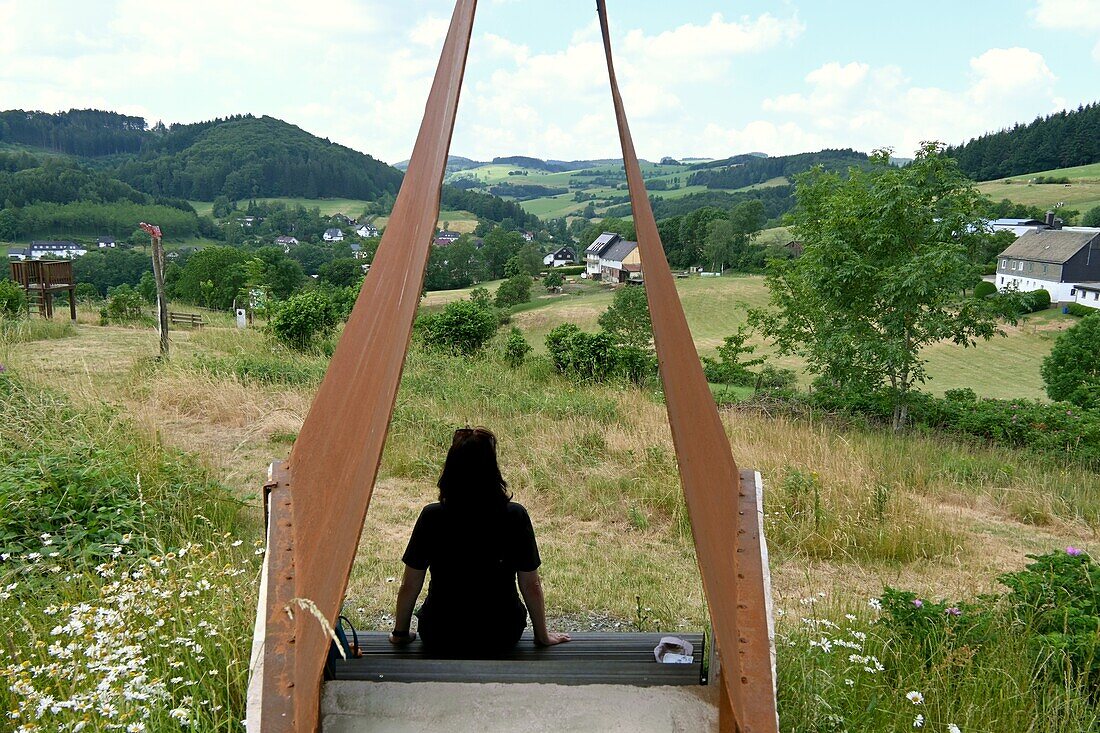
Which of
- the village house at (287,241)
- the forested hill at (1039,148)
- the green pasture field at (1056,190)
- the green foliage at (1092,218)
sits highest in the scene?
the forested hill at (1039,148)

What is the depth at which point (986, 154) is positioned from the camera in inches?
3255

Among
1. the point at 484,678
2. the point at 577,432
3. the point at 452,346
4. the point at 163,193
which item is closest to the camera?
the point at 484,678

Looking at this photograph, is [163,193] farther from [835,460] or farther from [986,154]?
[986,154]

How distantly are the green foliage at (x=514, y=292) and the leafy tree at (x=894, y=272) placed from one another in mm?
32768

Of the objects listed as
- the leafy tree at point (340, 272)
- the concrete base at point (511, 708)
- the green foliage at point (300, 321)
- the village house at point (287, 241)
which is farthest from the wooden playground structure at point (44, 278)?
the village house at point (287, 241)

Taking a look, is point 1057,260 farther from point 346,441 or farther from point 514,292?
point 346,441

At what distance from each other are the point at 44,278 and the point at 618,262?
51594 mm

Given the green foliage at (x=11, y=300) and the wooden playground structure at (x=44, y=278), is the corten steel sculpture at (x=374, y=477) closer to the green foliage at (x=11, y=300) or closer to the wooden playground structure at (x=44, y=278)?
the green foliage at (x=11, y=300)

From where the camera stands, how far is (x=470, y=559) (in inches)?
105

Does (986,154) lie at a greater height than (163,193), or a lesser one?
greater

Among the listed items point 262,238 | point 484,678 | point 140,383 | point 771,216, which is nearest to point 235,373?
point 140,383

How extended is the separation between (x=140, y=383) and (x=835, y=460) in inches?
357

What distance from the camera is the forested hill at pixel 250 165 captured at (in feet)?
258

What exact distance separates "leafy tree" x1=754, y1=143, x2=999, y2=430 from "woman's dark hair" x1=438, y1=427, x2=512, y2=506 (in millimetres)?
10622
